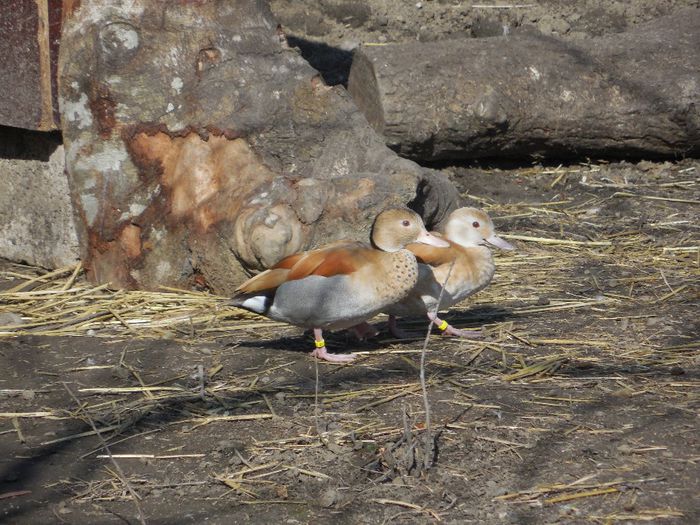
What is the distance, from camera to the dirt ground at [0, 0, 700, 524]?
3504 mm

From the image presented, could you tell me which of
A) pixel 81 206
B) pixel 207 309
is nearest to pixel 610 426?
pixel 207 309

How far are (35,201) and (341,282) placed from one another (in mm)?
2739

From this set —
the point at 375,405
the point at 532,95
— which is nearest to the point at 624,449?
the point at 375,405

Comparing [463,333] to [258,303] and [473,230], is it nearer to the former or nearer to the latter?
[473,230]

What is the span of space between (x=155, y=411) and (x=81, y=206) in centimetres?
217

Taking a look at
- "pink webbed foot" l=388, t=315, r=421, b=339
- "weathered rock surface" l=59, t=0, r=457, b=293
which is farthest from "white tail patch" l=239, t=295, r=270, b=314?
"weathered rock surface" l=59, t=0, r=457, b=293

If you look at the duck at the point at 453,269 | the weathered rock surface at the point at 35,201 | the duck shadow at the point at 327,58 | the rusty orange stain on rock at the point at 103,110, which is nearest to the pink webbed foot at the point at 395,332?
the duck at the point at 453,269

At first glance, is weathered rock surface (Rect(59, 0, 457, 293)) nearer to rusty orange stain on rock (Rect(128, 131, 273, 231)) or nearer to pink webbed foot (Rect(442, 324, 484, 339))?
rusty orange stain on rock (Rect(128, 131, 273, 231))

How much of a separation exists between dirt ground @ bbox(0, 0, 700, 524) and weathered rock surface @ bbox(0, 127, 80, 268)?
0.18 metres

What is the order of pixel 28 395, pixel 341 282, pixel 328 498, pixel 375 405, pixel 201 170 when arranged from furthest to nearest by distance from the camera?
pixel 201 170
pixel 341 282
pixel 28 395
pixel 375 405
pixel 328 498

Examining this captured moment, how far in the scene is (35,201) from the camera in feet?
21.9

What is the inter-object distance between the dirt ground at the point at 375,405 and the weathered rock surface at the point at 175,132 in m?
0.32

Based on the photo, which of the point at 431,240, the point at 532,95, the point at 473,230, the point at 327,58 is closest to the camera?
the point at 431,240

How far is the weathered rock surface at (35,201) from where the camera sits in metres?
6.54
